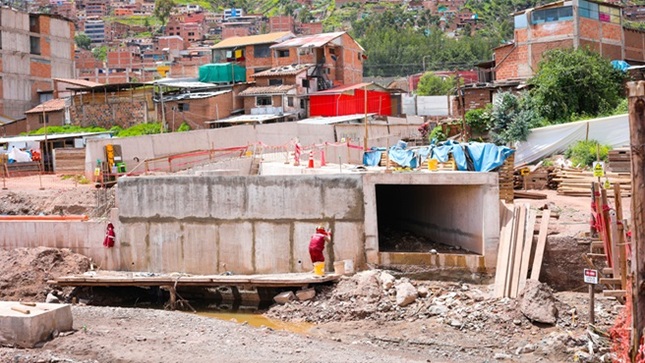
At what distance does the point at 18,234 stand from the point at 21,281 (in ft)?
8.27

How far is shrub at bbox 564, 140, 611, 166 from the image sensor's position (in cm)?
3020

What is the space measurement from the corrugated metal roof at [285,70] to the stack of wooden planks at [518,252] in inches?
1357

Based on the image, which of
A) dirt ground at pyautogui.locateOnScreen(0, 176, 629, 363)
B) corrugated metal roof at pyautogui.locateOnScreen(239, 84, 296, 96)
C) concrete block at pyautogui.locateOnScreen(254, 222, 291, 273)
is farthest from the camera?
corrugated metal roof at pyautogui.locateOnScreen(239, 84, 296, 96)

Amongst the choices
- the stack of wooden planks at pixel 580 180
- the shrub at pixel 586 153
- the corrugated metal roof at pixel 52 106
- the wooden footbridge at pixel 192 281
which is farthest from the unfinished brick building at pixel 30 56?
the stack of wooden planks at pixel 580 180

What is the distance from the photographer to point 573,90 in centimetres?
3741

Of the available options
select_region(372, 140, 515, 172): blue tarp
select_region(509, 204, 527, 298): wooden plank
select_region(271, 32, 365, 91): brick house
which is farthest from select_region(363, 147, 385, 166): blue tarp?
select_region(271, 32, 365, 91): brick house

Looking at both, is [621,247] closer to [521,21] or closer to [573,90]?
[573,90]

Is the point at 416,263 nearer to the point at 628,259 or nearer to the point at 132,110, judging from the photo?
the point at 628,259

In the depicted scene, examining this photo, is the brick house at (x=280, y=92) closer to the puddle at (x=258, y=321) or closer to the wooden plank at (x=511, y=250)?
the puddle at (x=258, y=321)

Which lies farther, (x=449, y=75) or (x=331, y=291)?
(x=449, y=75)

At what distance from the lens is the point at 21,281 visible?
2377 cm

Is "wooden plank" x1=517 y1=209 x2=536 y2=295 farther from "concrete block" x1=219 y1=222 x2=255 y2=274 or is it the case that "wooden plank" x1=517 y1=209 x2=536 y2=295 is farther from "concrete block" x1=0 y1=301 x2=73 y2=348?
"concrete block" x1=0 y1=301 x2=73 y2=348

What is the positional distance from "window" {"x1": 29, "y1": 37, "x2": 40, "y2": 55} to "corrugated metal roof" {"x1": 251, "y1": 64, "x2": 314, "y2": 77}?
18236mm

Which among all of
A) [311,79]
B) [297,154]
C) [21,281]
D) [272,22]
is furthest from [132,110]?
[272,22]
